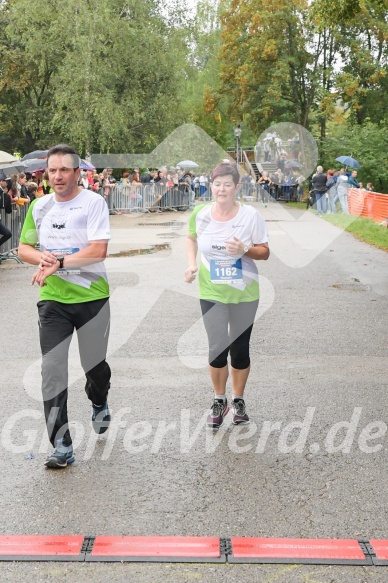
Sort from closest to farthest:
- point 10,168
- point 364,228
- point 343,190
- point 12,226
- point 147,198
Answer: point 10,168 < point 12,226 < point 364,228 < point 343,190 < point 147,198

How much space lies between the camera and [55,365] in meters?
5.43

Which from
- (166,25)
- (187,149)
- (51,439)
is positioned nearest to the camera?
(51,439)

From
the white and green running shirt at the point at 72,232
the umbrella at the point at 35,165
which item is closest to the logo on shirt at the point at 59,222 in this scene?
the white and green running shirt at the point at 72,232

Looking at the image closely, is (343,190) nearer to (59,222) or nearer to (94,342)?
(94,342)

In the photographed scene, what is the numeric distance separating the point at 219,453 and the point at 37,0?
41769 millimetres

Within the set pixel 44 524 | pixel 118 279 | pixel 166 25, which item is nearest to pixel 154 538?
pixel 44 524

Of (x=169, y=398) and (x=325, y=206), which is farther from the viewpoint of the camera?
(x=325, y=206)

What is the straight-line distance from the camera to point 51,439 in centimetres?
540

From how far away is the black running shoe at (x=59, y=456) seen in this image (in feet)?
17.4

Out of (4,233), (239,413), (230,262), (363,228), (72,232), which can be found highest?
(72,232)

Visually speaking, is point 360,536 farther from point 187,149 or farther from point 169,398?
point 187,149

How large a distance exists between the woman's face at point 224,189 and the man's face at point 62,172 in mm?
1054

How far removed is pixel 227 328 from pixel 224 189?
0.94 m

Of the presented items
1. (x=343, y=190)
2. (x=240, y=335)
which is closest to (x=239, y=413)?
(x=240, y=335)
